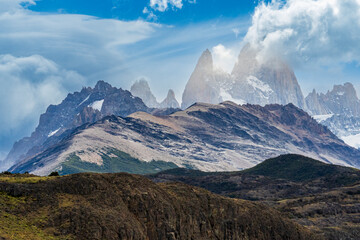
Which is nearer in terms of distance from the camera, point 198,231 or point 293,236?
point 198,231

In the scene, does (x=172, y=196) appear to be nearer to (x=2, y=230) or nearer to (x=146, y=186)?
(x=146, y=186)

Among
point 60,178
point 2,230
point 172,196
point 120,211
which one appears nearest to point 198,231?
point 172,196

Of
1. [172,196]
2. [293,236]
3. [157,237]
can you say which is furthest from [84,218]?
[293,236]

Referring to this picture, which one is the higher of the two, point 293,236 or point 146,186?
point 146,186

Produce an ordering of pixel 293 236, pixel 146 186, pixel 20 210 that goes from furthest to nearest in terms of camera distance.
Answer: pixel 293 236, pixel 146 186, pixel 20 210

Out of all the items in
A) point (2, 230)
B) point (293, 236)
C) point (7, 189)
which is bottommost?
point (293, 236)

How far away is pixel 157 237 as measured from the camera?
12088 centimetres

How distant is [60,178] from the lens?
4668 inches

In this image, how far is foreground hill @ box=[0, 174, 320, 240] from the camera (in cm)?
9925

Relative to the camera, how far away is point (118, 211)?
112 m

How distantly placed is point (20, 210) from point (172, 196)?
1893 inches

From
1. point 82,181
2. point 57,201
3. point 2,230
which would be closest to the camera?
point 2,230

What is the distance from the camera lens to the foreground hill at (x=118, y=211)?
326 feet

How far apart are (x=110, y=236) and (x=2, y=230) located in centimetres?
2252
